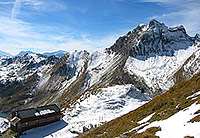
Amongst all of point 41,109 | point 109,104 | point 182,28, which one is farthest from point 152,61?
point 41,109

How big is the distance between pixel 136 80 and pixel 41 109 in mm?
97376

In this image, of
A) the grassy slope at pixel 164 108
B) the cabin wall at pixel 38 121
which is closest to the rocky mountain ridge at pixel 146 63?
the cabin wall at pixel 38 121

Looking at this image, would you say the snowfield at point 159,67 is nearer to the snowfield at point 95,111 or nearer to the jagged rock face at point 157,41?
the jagged rock face at point 157,41

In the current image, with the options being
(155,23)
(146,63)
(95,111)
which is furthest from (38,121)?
(155,23)

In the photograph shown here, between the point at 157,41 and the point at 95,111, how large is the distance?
5617 inches

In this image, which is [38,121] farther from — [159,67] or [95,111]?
[159,67]

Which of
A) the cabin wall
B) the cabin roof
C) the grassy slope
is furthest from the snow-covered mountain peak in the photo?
the grassy slope

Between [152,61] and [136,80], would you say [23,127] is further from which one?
[152,61]

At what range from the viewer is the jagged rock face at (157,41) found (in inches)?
6171

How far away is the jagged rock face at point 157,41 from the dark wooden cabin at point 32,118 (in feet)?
417

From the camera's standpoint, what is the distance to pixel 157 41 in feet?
532

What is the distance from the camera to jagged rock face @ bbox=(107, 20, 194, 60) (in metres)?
157

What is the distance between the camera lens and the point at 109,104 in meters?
41.8

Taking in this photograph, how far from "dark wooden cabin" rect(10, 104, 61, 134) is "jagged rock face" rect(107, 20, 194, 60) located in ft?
417
